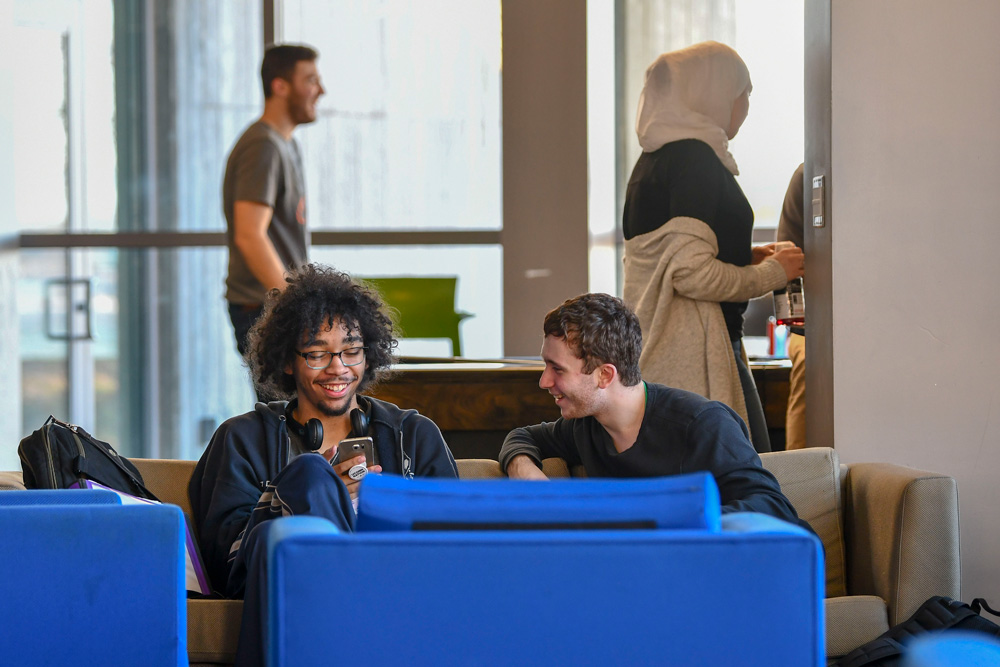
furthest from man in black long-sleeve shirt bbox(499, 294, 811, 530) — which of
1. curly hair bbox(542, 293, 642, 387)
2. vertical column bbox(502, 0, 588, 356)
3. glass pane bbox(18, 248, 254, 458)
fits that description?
glass pane bbox(18, 248, 254, 458)

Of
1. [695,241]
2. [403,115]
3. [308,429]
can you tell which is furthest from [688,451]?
[403,115]

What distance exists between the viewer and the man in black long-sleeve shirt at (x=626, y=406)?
6.98 feet

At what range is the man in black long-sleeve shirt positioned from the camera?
213 cm

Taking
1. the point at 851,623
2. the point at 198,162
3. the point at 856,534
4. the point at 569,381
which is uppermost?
the point at 198,162

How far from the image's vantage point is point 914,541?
2.16 meters

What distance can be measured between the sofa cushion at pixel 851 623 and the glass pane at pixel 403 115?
395 centimetres

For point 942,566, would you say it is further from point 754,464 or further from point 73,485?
point 73,485

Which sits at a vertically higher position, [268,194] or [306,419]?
[268,194]

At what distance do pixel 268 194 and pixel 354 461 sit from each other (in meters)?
1.91

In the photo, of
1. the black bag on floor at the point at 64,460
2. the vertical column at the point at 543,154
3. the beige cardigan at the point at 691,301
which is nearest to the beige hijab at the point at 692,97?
the beige cardigan at the point at 691,301

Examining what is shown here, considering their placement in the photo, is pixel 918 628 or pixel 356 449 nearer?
pixel 918 628

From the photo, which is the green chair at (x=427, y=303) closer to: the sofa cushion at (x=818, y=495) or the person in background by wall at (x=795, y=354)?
the person in background by wall at (x=795, y=354)

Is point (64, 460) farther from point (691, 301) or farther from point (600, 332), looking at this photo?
point (691, 301)

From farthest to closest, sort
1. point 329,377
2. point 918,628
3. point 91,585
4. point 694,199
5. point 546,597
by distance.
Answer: point 694,199, point 329,377, point 918,628, point 91,585, point 546,597
